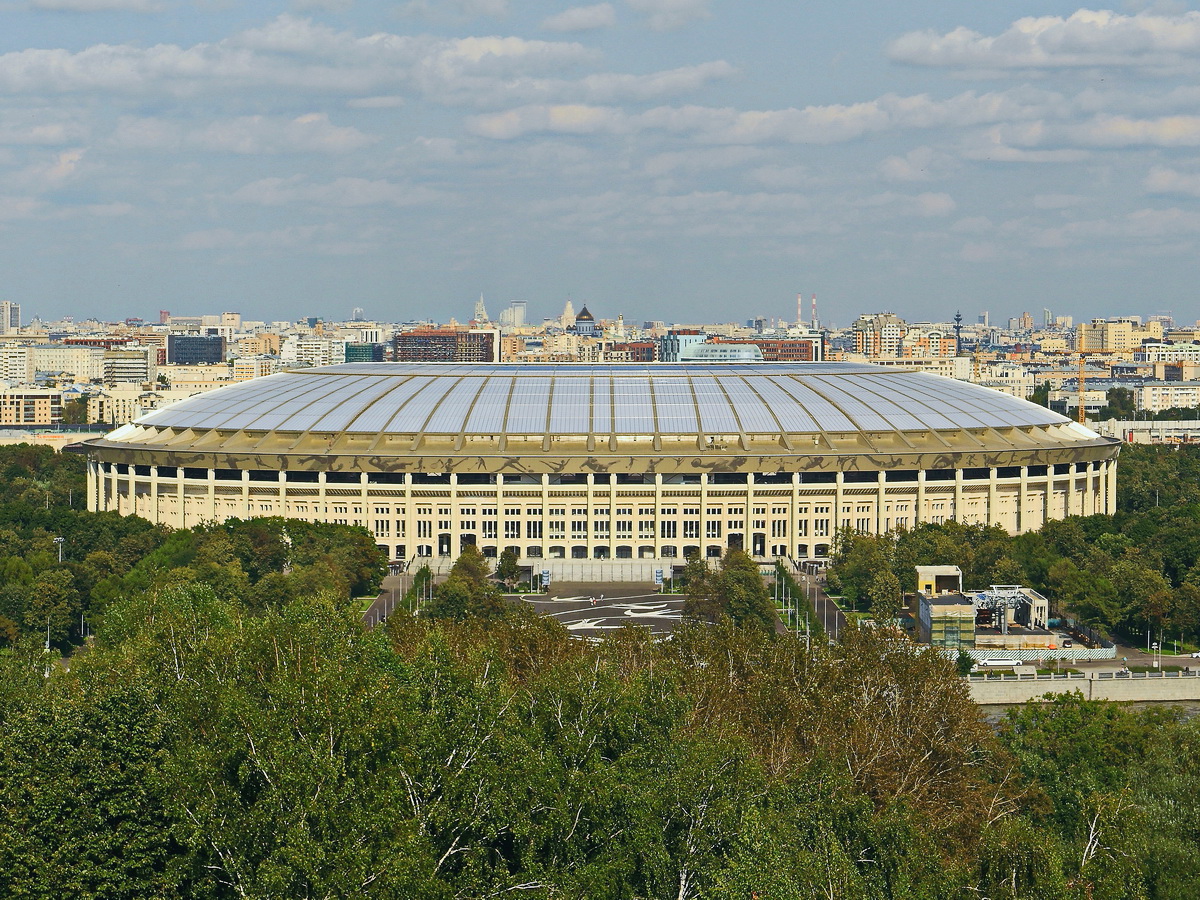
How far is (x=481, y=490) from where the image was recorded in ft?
270

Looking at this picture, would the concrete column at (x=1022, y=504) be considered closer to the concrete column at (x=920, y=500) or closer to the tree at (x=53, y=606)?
the concrete column at (x=920, y=500)

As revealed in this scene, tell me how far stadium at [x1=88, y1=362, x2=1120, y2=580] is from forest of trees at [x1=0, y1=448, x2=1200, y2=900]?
119 ft

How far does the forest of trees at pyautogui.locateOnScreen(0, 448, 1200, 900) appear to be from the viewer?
28.3 metres

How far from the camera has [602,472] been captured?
8131 cm

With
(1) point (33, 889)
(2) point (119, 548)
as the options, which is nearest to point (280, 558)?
(2) point (119, 548)

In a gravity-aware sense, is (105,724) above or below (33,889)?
above

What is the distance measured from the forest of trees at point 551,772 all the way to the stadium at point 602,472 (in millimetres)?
36349

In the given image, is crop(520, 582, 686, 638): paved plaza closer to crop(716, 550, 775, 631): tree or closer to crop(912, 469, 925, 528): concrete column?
crop(716, 550, 775, 631): tree

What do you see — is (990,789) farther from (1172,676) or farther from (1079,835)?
(1172,676)

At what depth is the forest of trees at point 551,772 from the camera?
2830cm

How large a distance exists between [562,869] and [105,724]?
29.3 ft

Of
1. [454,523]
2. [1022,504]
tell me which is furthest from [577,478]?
[1022,504]

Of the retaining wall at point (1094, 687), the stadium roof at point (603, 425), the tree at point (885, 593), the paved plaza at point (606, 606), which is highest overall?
the stadium roof at point (603, 425)

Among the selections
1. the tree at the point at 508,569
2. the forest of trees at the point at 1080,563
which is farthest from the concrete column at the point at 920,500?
the tree at the point at 508,569
